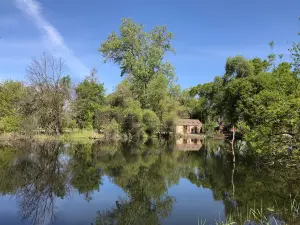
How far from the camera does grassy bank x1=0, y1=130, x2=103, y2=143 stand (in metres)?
31.2

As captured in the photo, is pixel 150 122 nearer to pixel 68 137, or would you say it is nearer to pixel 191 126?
pixel 68 137

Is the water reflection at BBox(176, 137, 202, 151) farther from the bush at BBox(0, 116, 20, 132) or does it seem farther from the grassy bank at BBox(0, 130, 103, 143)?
the bush at BBox(0, 116, 20, 132)

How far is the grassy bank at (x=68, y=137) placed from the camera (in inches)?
1229

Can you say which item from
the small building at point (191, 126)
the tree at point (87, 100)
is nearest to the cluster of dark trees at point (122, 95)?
the tree at point (87, 100)

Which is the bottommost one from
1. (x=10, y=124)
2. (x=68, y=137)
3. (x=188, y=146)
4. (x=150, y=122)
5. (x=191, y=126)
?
(x=188, y=146)

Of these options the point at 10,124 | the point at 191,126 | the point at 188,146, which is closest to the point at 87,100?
the point at 10,124

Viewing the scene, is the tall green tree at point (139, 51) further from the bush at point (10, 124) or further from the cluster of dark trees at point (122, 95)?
the bush at point (10, 124)

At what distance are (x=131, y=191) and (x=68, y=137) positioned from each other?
2633cm

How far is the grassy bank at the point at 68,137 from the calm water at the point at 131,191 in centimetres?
1217

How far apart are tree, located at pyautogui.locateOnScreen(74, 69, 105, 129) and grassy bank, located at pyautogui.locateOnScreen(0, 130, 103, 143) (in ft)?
8.29

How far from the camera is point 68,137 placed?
121ft

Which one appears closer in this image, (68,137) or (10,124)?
(10,124)

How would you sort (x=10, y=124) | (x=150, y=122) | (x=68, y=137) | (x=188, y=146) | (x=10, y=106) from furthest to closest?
(x=150, y=122)
(x=68, y=137)
(x=10, y=106)
(x=188, y=146)
(x=10, y=124)

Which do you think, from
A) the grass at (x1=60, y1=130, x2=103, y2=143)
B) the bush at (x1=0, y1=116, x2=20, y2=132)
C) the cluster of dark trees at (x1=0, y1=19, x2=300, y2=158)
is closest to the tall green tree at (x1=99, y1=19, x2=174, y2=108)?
the cluster of dark trees at (x1=0, y1=19, x2=300, y2=158)
